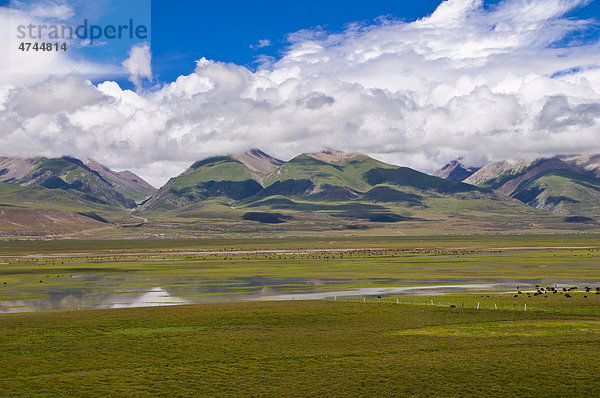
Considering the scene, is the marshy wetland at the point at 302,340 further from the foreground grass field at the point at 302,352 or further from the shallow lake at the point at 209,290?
the shallow lake at the point at 209,290

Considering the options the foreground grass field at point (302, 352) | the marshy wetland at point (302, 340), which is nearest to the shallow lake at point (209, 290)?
the marshy wetland at point (302, 340)

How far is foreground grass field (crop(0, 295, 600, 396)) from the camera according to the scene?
37.5 metres

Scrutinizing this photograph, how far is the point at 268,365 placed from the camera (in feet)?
143

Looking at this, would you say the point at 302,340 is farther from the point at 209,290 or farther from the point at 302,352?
the point at 209,290

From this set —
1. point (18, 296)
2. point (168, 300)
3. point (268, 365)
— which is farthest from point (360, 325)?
point (18, 296)

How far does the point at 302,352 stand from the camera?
1892 inches

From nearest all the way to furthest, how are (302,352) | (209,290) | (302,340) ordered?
1. (302,352)
2. (302,340)
3. (209,290)

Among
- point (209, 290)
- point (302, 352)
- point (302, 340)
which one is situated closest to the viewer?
point (302, 352)

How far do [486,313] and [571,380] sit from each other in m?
29.7

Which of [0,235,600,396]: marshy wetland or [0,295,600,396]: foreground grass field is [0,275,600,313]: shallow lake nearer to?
[0,235,600,396]: marshy wetland

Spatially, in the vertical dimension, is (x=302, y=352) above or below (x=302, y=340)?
above

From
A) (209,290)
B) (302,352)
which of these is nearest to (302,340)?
(302,352)

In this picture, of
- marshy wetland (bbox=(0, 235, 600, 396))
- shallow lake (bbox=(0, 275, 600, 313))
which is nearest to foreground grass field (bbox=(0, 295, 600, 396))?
marshy wetland (bbox=(0, 235, 600, 396))

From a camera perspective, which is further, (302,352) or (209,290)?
(209,290)
